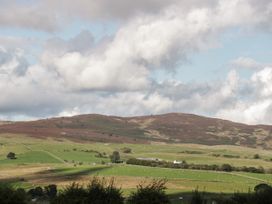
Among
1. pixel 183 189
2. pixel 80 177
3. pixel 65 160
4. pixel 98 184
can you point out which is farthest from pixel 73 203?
pixel 65 160

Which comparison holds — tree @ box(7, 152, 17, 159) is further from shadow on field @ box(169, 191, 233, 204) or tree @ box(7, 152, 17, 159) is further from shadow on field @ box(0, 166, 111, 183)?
shadow on field @ box(169, 191, 233, 204)

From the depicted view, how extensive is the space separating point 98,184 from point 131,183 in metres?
84.6

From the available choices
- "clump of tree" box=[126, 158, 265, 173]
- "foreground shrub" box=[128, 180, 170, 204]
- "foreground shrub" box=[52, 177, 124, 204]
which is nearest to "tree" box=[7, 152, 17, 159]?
"clump of tree" box=[126, 158, 265, 173]

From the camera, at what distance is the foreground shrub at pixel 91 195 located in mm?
35844

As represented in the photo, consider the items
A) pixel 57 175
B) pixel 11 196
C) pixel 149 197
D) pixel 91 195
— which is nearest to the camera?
pixel 11 196

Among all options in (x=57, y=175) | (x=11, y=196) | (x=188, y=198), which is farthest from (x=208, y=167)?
(x=11, y=196)

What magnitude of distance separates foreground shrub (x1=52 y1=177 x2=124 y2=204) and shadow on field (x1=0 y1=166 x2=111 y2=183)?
87.0 metres

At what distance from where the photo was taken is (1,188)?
35094 millimetres

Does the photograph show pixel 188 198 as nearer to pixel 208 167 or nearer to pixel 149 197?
pixel 149 197

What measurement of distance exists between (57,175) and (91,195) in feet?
341

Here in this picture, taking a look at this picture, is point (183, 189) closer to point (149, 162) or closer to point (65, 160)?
point (149, 162)

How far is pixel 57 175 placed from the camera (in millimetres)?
138500

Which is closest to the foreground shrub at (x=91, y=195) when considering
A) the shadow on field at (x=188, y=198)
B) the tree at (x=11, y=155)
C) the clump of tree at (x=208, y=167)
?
the shadow on field at (x=188, y=198)

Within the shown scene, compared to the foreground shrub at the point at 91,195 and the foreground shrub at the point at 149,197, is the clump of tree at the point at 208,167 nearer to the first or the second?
the foreground shrub at the point at 149,197
